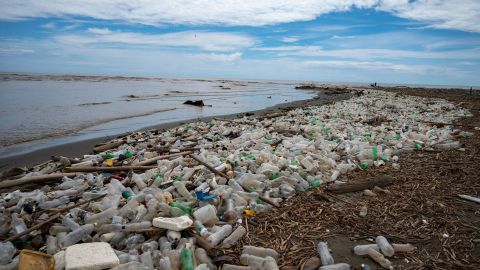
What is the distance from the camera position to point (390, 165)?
530 cm

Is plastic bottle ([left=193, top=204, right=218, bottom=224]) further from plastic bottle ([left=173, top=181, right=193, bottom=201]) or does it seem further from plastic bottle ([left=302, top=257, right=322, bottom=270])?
plastic bottle ([left=302, top=257, right=322, bottom=270])

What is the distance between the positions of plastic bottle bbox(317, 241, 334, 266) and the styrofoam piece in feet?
5.31

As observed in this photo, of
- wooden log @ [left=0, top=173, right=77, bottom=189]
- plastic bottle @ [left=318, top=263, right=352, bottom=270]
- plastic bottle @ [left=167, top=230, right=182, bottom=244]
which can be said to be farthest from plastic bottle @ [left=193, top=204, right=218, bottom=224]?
wooden log @ [left=0, top=173, right=77, bottom=189]

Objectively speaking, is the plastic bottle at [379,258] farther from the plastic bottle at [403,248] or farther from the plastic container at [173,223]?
the plastic container at [173,223]

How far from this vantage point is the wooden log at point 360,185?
4.08 metres

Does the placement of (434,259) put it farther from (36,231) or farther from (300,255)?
(36,231)

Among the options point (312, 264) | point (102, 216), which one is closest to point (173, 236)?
point (102, 216)

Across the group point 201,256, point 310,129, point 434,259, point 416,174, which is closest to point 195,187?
point 201,256

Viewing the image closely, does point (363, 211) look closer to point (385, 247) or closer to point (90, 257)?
point (385, 247)

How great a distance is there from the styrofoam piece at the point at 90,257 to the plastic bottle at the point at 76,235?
31 centimetres

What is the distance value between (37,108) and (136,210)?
1397 centimetres

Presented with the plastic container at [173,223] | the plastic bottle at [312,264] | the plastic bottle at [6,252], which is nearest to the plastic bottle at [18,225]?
the plastic bottle at [6,252]

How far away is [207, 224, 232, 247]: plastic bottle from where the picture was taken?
2.73 m

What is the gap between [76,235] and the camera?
8.76ft
